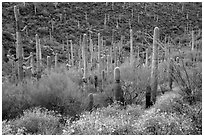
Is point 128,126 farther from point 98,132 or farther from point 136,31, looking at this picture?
point 136,31

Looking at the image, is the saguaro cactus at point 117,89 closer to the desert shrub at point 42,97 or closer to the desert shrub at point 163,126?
the desert shrub at point 42,97

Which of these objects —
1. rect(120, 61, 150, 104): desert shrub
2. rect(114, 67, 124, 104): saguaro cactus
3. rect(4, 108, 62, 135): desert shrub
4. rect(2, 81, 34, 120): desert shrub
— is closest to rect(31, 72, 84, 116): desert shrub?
rect(2, 81, 34, 120): desert shrub

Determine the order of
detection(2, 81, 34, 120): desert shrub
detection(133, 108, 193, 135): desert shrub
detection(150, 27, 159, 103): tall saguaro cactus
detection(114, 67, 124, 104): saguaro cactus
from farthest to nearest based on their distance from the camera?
detection(150, 27, 159, 103): tall saguaro cactus, detection(114, 67, 124, 104): saguaro cactus, detection(2, 81, 34, 120): desert shrub, detection(133, 108, 193, 135): desert shrub

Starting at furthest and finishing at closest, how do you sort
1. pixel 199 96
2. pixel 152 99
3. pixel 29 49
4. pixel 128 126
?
pixel 29 49, pixel 152 99, pixel 199 96, pixel 128 126

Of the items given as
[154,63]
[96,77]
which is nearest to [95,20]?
[96,77]

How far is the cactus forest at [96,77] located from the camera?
7.26m

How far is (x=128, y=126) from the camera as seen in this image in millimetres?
6934

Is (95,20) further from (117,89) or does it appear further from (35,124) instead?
(35,124)

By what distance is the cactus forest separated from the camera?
23.8 feet

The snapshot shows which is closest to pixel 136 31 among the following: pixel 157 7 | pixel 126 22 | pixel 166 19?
pixel 126 22

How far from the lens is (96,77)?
1466cm

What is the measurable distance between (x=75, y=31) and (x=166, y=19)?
16.8m

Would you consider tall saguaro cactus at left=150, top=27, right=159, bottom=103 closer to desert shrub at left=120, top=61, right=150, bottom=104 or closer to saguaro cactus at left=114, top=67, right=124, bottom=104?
desert shrub at left=120, top=61, right=150, bottom=104

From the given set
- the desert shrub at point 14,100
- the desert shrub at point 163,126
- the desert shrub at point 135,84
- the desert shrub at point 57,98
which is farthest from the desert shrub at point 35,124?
the desert shrub at point 135,84
